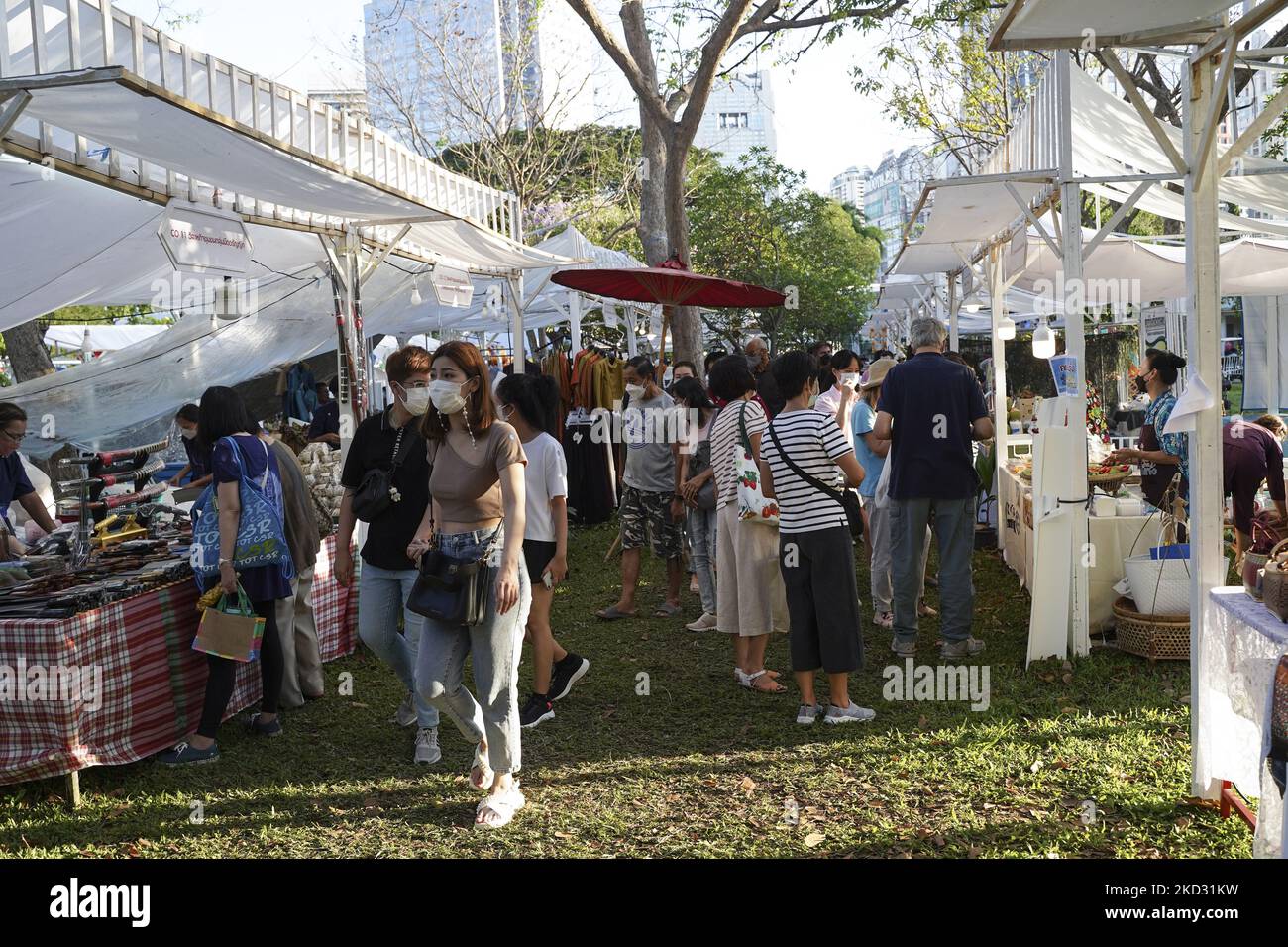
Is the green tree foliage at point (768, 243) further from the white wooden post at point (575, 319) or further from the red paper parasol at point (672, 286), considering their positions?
the red paper parasol at point (672, 286)

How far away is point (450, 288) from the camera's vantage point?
9430 millimetres

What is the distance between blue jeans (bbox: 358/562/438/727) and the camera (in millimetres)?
5035

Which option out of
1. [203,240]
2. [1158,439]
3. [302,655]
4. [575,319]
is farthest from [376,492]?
[575,319]

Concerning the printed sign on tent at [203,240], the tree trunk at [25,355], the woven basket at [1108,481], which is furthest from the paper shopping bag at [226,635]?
the tree trunk at [25,355]

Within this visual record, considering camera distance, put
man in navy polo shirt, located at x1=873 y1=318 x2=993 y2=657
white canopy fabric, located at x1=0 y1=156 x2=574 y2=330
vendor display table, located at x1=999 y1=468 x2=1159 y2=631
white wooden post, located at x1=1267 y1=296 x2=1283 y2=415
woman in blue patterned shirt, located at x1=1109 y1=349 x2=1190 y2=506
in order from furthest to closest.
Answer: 1. white wooden post, located at x1=1267 y1=296 x2=1283 y2=415
2. white canopy fabric, located at x1=0 y1=156 x2=574 y2=330
3. woman in blue patterned shirt, located at x1=1109 y1=349 x2=1190 y2=506
4. vendor display table, located at x1=999 y1=468 x2=1159 y2=631
5. man in navy polo shirt, located at x1=873 y1=318 x2=993 y2=657

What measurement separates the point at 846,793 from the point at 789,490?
1.47 metres

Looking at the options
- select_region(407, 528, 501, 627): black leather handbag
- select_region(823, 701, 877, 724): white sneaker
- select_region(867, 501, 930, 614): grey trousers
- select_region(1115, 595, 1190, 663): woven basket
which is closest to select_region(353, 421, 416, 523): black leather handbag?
select_region(407, 528, 501, 627): black leather handbag

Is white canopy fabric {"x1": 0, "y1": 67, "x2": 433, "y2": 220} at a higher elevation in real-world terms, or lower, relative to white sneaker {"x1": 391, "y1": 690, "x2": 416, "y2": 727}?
higher

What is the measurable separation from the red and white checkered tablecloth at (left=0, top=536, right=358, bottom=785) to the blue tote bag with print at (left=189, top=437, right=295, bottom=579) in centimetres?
31

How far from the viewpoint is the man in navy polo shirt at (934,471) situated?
6.42 metres

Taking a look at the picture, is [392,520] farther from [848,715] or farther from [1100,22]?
[1100,22]

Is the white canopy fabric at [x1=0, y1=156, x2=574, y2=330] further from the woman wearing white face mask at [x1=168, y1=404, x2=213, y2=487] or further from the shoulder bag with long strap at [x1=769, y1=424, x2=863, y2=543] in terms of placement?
the shoulder bag with long strap at [x1=769, y1=424, x2=863, y2=543]

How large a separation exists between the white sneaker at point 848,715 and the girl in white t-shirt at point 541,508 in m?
1.44
